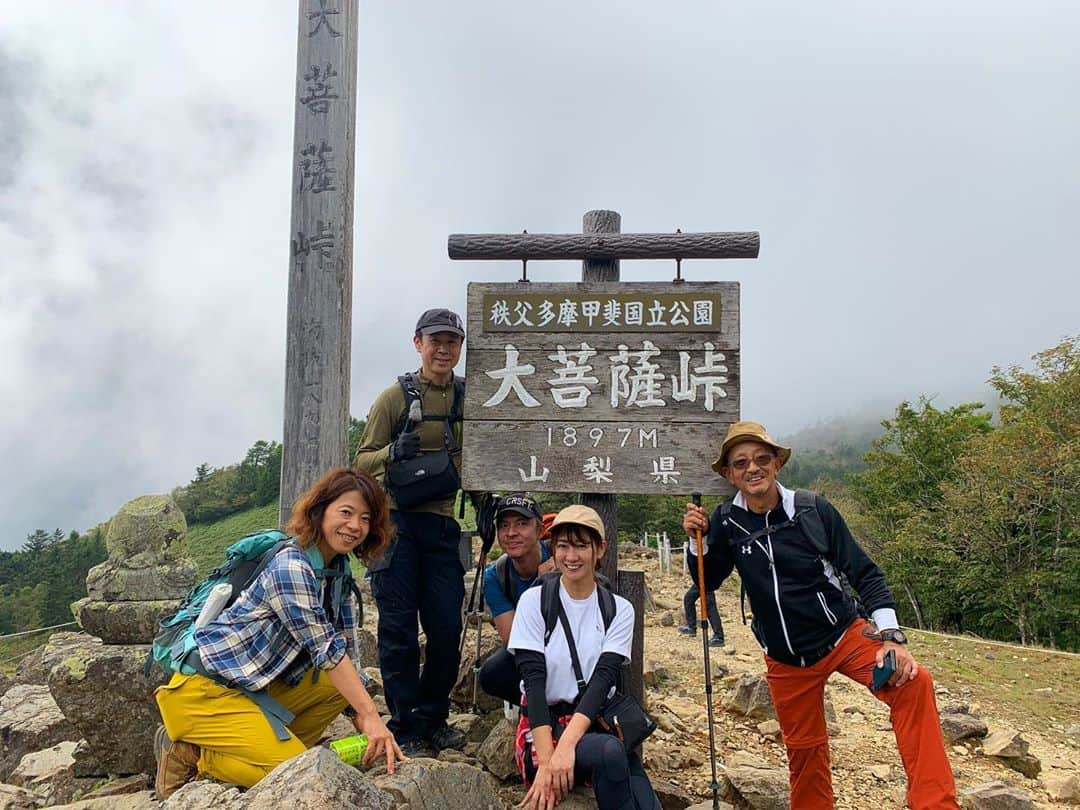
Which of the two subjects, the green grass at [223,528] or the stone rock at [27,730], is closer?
the stone rock at [27,730]

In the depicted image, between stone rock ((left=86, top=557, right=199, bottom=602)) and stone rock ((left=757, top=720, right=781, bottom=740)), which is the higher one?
stone rock ((left=86, top=557, right=199, bottom=602))

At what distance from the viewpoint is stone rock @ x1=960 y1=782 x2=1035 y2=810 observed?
4.33m

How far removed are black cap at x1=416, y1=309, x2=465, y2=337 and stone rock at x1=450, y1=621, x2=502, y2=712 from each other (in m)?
2.17

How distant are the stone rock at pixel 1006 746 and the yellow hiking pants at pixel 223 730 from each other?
18.4 ft

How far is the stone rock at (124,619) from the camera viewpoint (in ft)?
14.5

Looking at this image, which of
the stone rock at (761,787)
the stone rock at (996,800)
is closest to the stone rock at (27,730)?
the stone rock at (761,787)

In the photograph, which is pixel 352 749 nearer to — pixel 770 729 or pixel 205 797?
pixel 205 797

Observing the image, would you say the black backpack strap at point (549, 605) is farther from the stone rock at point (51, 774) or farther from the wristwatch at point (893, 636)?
the stone rock at point (51, 774)

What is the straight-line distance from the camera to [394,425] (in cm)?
426

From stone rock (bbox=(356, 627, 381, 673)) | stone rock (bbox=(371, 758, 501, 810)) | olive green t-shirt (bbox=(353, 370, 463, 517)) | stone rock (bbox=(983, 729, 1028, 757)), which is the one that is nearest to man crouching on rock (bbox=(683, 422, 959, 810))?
olive green t-shirt (bbox=(353, 370, 463, 517))

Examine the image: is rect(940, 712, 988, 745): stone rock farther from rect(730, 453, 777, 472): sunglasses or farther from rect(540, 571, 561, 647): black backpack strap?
rect(540, 571, 561, 647): black backpack strap

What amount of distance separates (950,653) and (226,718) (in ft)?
36.4

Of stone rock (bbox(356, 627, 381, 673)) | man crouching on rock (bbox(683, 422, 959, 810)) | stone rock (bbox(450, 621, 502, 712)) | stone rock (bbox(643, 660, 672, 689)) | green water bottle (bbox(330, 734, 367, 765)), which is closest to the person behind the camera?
green water bottle (bbox(330, 734, 367, 765))

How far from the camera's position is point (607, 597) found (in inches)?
139
